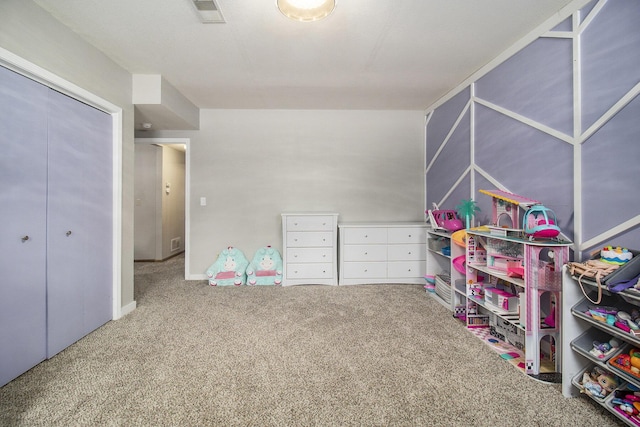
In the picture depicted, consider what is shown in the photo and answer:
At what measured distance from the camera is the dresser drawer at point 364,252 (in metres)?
3.27

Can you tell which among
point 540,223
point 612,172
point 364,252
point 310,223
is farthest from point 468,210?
point 310,223

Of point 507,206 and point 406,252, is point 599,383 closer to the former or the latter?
point 507,206

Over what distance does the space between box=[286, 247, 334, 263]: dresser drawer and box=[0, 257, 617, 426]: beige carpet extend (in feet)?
2.82

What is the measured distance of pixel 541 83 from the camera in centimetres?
183

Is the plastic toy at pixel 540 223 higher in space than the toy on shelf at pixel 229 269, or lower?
higher

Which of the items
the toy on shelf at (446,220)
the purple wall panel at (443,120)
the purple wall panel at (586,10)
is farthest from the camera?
the purple wall panel at (443,120)

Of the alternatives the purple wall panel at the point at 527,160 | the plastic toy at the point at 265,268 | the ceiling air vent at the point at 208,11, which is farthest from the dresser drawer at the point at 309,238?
the ceiling air vent at the point at 208,11

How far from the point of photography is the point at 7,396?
1427 mm

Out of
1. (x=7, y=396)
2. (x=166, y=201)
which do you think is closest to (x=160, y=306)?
(x=7, y=396)

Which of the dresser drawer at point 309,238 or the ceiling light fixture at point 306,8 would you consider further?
the dresser drawer at point 309,238

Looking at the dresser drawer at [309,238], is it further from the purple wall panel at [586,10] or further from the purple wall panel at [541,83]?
the purple wall panel at [586,10]

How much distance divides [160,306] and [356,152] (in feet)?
10.0

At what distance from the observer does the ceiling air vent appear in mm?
1638

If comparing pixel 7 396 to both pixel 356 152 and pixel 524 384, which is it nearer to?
pixel 524 384
